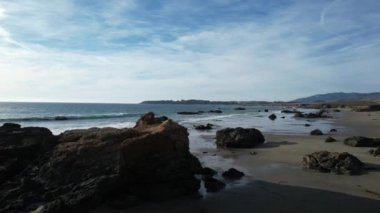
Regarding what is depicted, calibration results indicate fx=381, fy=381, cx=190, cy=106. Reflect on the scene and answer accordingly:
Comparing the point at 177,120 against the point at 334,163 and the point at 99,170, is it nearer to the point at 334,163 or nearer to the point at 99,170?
the point at 334,163

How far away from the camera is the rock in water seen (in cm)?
1405

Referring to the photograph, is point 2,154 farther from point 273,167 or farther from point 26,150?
point 273,167

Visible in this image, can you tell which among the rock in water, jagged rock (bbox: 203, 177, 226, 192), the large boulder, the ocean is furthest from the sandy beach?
the ocean

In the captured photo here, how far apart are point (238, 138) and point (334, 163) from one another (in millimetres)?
8163

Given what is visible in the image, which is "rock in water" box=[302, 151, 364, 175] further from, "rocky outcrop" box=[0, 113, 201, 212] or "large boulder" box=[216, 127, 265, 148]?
"large boulder" box=[216, 127, 265, 148]

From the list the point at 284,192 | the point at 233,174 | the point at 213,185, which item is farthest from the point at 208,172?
the point at 284,192

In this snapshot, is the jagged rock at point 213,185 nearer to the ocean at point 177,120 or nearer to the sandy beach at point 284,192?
the sandy beach at point 284,192

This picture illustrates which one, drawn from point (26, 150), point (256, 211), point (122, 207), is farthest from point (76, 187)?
point (256, 211)

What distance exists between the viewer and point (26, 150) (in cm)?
1142

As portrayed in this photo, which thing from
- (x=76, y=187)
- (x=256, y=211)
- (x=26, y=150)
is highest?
(x=26, y=150)

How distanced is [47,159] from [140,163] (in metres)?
2.63

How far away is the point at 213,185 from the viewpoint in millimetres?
12078

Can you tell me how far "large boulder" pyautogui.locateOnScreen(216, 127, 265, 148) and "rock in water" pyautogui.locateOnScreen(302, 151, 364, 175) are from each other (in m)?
6.91

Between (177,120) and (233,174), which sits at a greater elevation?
(233,174)
